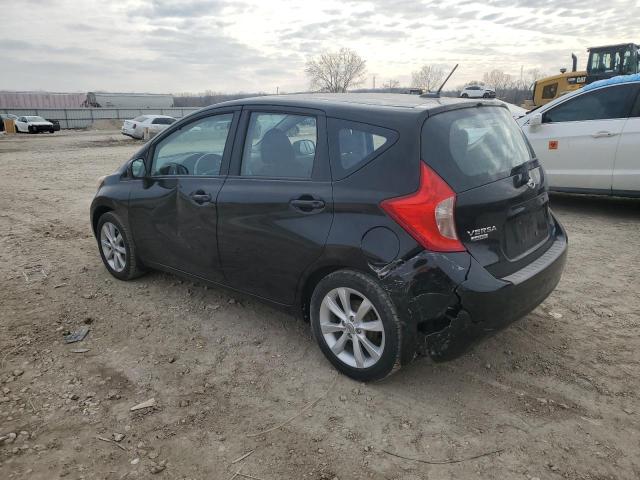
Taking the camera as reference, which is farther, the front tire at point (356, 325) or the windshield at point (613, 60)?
the windshield at point (613, 60)

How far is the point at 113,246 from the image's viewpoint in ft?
15.9

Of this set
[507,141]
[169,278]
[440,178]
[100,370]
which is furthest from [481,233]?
[169,278]

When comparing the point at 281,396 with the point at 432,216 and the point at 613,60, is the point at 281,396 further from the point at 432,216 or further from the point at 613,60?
the point at 613,60

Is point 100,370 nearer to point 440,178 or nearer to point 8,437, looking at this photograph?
point 8,437

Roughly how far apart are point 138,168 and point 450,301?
3061mm

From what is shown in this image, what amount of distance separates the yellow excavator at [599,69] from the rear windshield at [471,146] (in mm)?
15527

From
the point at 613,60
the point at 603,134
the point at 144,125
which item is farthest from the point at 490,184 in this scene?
the point at 144,125

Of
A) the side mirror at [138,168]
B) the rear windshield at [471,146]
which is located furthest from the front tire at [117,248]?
the rear windshield at [471,146]

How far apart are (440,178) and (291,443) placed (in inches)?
63.1

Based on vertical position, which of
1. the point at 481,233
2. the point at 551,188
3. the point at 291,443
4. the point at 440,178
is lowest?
the point at 291,443

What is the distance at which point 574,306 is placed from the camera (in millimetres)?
4082

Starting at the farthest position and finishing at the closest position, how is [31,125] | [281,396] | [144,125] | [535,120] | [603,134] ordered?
1. [31,125]
2. [144,125]
3. [535,120]
4. [603,134]
5. [281,396]

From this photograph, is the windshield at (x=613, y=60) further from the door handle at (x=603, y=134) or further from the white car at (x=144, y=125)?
the white car at (x=144, y=125)

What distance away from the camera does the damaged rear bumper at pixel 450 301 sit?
265 cm
